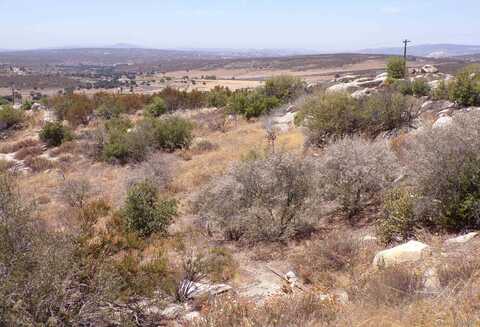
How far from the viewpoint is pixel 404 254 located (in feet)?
19.8

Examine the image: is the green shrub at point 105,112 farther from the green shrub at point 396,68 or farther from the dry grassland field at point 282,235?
the green shrub at point 396,68

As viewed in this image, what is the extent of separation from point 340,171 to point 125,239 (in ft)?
15.6

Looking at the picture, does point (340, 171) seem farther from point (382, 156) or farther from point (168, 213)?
point (168, 213)

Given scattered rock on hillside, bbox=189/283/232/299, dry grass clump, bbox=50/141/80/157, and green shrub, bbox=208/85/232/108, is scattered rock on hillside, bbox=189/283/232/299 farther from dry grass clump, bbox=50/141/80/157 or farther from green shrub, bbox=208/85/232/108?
green shrub, bbox=208/85/232/108

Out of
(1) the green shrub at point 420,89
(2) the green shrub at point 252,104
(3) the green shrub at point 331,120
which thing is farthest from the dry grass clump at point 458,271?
(2) the green shrub at point 252,104

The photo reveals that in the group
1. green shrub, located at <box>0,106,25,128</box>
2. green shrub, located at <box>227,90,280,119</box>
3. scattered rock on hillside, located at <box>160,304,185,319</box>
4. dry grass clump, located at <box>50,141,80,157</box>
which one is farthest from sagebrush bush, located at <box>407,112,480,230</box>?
green shrub, located at <box>0,106,25,128</box>

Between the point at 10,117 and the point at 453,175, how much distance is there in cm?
3532

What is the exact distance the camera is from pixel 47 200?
563 inches

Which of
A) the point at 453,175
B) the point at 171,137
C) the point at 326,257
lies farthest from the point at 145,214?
the point at 171,137

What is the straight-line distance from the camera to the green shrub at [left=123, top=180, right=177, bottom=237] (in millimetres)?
9617

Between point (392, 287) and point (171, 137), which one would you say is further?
point (171, 137)

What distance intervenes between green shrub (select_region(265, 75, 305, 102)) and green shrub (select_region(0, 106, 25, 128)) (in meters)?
20.9

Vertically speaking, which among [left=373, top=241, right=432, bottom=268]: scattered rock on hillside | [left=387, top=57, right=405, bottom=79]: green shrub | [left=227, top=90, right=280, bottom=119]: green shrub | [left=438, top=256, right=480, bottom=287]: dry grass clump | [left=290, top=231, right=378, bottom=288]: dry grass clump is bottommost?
[left=290, top=231, right=378, bottom=288]: dry grass clump

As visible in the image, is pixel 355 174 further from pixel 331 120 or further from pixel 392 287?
pixel 331 120
